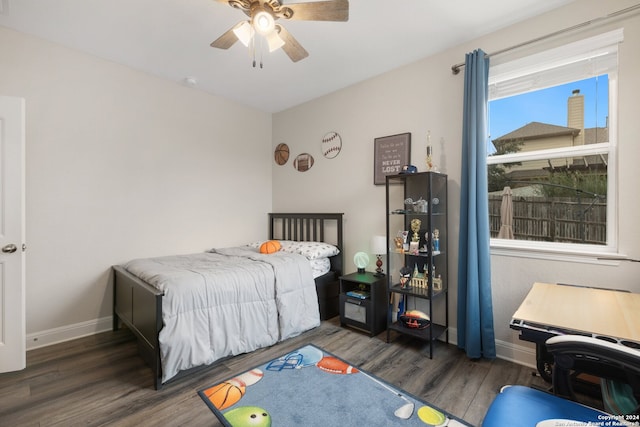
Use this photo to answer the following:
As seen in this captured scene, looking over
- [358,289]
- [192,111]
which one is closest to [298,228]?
[358,289]

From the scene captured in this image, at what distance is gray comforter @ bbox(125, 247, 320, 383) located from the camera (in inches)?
83.0

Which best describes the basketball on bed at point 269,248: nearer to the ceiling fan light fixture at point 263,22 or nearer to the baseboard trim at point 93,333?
the baseboard trim at point 93,333

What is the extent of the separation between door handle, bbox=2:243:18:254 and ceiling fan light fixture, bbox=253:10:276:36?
7.84 ft

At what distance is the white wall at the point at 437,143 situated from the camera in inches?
78.3

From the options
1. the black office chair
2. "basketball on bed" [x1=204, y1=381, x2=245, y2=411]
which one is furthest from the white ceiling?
"basketball on bed" [x1=204, y1=381, x2=245, y2=411]

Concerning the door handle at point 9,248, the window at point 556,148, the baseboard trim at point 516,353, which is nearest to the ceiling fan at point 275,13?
the window at point 556,148

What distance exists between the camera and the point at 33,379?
2162mm

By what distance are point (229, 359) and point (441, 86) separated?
305 cm

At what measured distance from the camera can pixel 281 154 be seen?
4.42 meters

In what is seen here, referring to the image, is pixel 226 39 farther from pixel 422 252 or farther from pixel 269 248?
pixel 422 252

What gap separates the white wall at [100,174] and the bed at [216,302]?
326 millimetres

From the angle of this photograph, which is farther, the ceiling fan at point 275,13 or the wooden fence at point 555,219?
the wooden fence at point 555,219

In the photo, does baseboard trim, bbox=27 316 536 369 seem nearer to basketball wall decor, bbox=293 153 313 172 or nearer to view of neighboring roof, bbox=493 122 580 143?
view of neighboring roof, bbox=493 122 580 143

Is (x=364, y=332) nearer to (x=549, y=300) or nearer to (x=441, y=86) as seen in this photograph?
(x=549, y=300)
